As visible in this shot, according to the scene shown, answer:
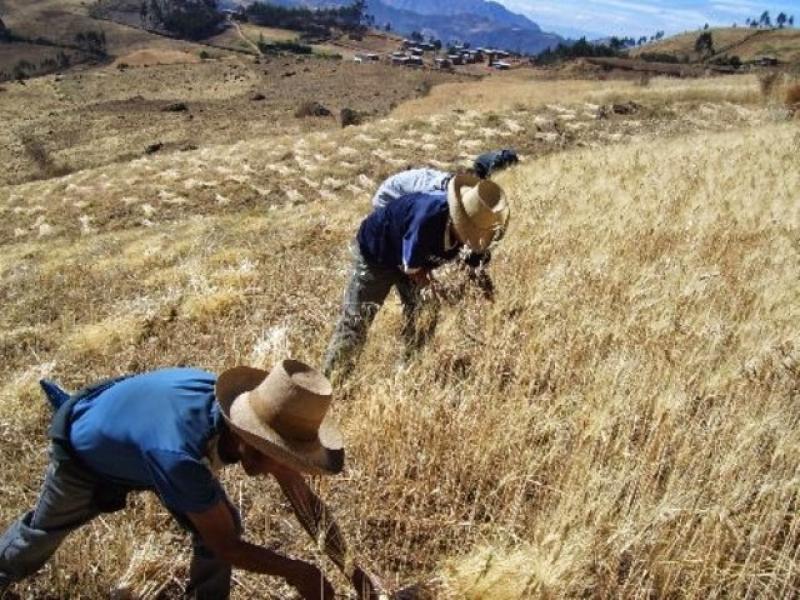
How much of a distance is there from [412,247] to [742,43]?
138m

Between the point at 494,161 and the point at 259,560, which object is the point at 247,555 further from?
the point at 494,161

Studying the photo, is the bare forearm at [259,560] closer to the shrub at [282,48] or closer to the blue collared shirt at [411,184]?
the blue collared shirt at [411,184]

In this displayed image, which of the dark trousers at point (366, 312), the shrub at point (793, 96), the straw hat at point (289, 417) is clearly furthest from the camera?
the shrub at point (793, 96)

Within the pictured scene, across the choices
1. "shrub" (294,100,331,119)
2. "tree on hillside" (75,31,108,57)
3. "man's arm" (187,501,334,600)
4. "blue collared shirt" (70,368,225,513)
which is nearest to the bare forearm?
"man's arm" (187,501,334,600)

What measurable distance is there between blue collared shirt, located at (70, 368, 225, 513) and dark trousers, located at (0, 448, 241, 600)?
12 centimetres

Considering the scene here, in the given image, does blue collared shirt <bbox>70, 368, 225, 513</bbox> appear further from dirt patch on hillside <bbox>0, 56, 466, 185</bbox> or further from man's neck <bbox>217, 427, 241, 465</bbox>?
dirt patch on hillside <bbox>0, 56, 466, 185</bbox>

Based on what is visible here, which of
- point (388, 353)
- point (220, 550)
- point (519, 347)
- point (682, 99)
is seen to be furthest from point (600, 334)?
point (682, 99)

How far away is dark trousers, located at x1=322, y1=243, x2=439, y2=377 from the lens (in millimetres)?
3973

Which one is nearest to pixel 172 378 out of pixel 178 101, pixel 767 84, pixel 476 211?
pixel 476 211

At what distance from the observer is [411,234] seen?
147 inches

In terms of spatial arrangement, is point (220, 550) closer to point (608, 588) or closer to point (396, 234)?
point (608, 588)

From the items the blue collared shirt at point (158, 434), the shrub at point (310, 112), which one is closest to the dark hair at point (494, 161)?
the blue collared shirt at point (158, 434)

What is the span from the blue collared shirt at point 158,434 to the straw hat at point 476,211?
1702mm

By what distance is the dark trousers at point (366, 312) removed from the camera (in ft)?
13.0
